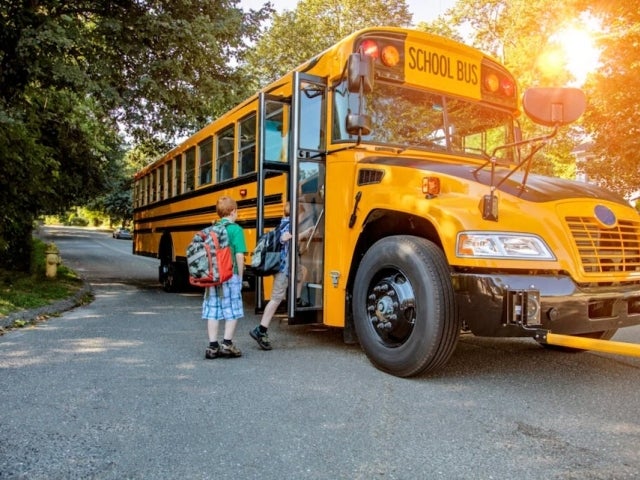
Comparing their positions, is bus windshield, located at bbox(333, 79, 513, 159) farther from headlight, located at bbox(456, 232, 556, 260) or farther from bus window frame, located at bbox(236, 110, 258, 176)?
bus window frame, located at bbox(236, 110, 258, 176)

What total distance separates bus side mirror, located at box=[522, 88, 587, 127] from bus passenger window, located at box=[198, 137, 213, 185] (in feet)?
19.2

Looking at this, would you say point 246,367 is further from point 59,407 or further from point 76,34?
point 76,34

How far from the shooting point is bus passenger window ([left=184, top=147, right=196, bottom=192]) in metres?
9.28

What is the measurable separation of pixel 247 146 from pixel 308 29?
23.4m

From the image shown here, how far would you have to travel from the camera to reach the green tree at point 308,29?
28.2 meters

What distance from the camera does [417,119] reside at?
5.17m

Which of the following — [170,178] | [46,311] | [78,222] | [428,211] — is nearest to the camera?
[428,211]

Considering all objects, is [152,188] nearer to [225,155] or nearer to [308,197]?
[225,155]

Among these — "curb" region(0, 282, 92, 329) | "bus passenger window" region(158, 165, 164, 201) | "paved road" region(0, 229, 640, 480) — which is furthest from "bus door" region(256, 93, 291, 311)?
"bus passenger window" region(158, 165, 164, 201)

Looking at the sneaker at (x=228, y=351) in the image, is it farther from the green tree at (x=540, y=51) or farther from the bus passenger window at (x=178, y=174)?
the green tree at (x=540, y=51)

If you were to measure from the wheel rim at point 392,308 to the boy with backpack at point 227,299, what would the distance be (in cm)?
124

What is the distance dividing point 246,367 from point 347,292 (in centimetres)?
106

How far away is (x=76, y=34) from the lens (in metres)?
8.66

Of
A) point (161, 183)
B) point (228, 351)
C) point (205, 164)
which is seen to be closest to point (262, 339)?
point (228, 351)
